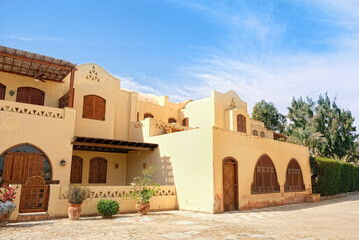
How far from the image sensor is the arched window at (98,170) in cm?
1636

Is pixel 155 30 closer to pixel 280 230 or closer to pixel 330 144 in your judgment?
pixel 280 230

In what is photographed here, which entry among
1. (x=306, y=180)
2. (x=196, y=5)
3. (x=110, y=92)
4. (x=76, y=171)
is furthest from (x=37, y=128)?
(x=306, y=180)

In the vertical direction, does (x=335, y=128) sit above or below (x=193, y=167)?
above

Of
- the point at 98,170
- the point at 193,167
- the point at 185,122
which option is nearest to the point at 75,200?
the point at 193,167

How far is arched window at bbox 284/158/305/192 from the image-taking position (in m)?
16.6

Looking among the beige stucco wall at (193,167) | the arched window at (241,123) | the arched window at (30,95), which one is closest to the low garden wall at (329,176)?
the arched window at (241,123)

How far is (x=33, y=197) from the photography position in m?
10.3

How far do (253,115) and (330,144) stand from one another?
10489 millimetres

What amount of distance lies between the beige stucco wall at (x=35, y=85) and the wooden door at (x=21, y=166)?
3.95 meters

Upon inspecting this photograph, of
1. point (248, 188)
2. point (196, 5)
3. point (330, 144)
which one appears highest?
point (196, 5)

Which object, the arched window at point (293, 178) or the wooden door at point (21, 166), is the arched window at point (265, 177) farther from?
the wooden door at point (21, 166)

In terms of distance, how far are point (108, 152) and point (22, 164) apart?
18.7ft

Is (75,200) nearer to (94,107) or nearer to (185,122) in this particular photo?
(94,107)

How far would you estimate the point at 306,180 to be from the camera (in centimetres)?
1844
